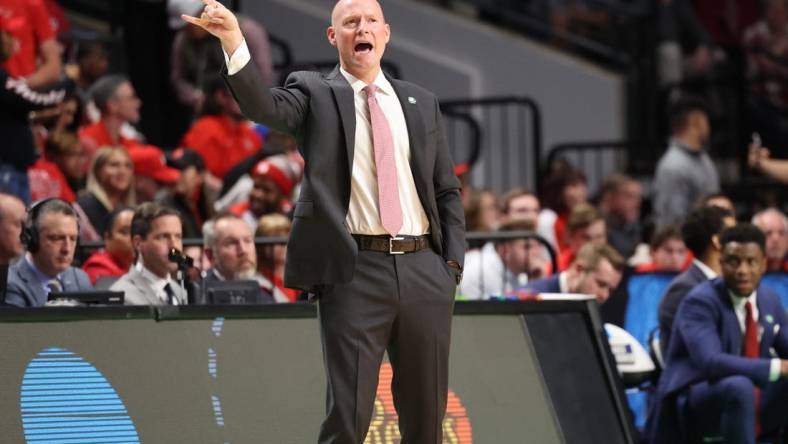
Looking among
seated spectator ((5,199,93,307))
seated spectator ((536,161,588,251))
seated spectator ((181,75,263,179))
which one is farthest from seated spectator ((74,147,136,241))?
seated spectator ((536,161,588,251))

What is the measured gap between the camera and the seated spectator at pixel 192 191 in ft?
36.1

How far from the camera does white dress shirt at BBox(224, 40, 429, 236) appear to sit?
5.51m

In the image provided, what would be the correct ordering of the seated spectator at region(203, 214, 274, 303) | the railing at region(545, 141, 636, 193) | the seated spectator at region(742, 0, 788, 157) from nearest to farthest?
the seated spectator at region(203, 214, 274, 303)
the railing at region(545, 141, 636, 193)
the seated spectator at region(742, 0, 788, 157)

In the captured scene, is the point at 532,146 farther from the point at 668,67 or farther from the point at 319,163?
the point at 319,163

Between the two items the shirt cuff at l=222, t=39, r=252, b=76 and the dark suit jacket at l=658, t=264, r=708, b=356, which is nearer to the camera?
the shirt cuff at l=222, t=39, r=252, b=76

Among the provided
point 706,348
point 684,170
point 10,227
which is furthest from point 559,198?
point 10,227

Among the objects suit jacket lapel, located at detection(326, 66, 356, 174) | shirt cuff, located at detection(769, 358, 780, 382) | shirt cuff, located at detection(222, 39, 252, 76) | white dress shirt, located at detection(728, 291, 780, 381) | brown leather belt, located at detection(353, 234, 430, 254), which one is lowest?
shirt cuff, located at detection(769, 358, 780, 382)

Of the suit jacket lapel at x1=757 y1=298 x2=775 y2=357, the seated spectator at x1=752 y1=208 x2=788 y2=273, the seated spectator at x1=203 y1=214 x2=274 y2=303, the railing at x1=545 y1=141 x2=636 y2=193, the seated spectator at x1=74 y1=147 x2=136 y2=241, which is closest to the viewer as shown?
the suit jacket lapel at x1=757 y1=298 x2=775 y2=357

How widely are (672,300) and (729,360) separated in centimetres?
85

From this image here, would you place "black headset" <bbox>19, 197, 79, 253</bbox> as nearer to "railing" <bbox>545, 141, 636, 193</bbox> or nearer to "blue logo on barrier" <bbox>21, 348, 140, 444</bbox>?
"blue logo on barrier" <bbox>21, 348, 140, 444</bbox>

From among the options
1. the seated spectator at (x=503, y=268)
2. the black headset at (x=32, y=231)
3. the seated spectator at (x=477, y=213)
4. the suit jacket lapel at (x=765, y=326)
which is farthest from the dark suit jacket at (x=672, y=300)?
the black headset at (x=32, y=231)

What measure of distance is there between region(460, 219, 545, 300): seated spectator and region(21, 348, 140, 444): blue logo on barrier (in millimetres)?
4054

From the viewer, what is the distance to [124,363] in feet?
22.2

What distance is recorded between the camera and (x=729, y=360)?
8086mm
